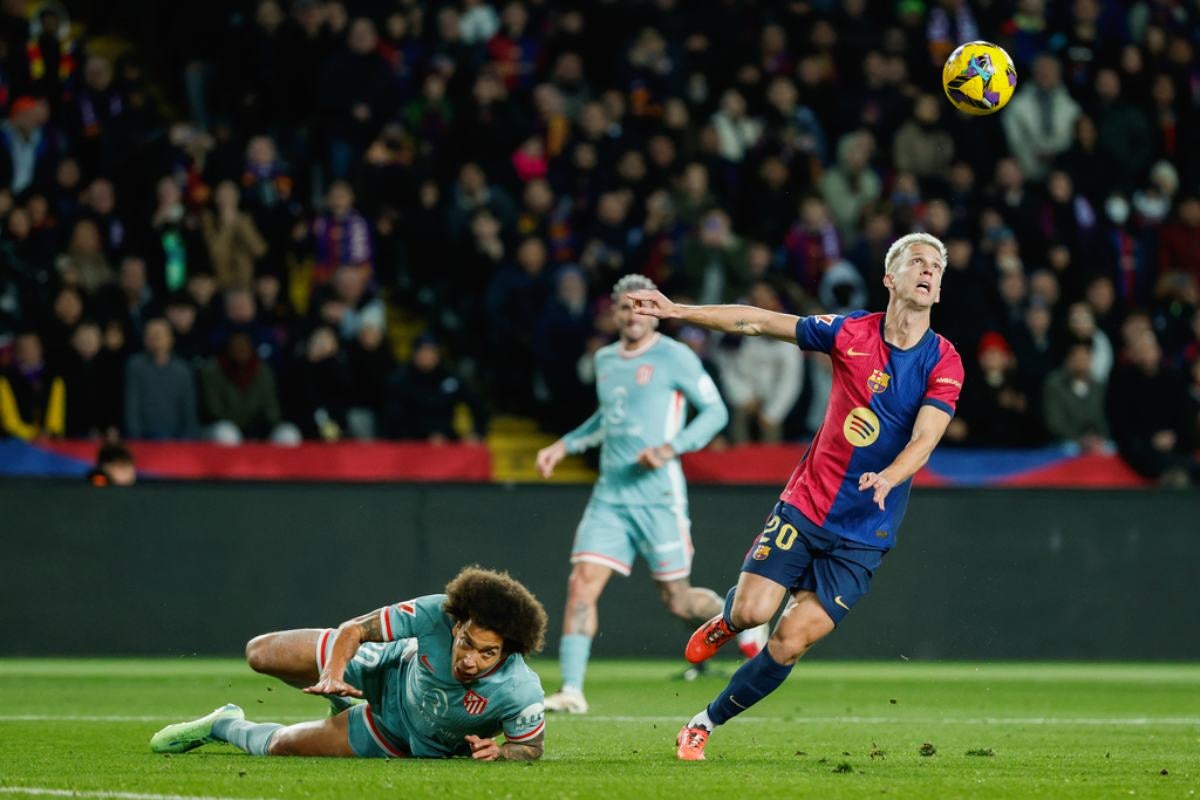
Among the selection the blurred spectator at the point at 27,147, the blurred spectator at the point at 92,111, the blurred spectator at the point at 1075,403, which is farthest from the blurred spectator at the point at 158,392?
the blurred spectator at the point at 1075,403

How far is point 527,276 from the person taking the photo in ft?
56.7

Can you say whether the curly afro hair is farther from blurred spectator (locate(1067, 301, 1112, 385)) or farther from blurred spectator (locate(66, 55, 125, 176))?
blurred spectator (locate(66, 55, 125, 176))

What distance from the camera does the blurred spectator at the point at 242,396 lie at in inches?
620

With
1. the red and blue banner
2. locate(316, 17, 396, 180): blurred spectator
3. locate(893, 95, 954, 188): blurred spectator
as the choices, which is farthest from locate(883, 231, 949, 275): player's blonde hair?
locate(893, 95, 954, 188): blurred spectator

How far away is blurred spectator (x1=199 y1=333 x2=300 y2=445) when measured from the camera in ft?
51.7

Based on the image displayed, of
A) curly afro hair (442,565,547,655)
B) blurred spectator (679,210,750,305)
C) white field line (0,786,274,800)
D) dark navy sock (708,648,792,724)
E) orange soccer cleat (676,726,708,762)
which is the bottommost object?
orange soccer cleat (676,726,708,762)

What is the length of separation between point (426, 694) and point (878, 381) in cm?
248

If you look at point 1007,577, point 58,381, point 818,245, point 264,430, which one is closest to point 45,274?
point 58,381

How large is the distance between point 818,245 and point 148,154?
6.50 meters

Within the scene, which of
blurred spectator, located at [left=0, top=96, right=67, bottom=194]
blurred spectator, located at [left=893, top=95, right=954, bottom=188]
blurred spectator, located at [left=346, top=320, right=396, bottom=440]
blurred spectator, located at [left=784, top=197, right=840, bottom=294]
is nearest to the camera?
blurred spectator, located at [left=346, top=320, right=396, bottom=440]

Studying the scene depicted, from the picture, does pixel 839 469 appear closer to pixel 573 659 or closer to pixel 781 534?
pixel 781 534

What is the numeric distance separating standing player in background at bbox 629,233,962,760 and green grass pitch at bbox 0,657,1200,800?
1.81 feet

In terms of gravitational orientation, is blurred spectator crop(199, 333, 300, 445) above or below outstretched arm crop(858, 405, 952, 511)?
below

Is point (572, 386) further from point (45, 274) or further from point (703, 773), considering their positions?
point (703, 773)
